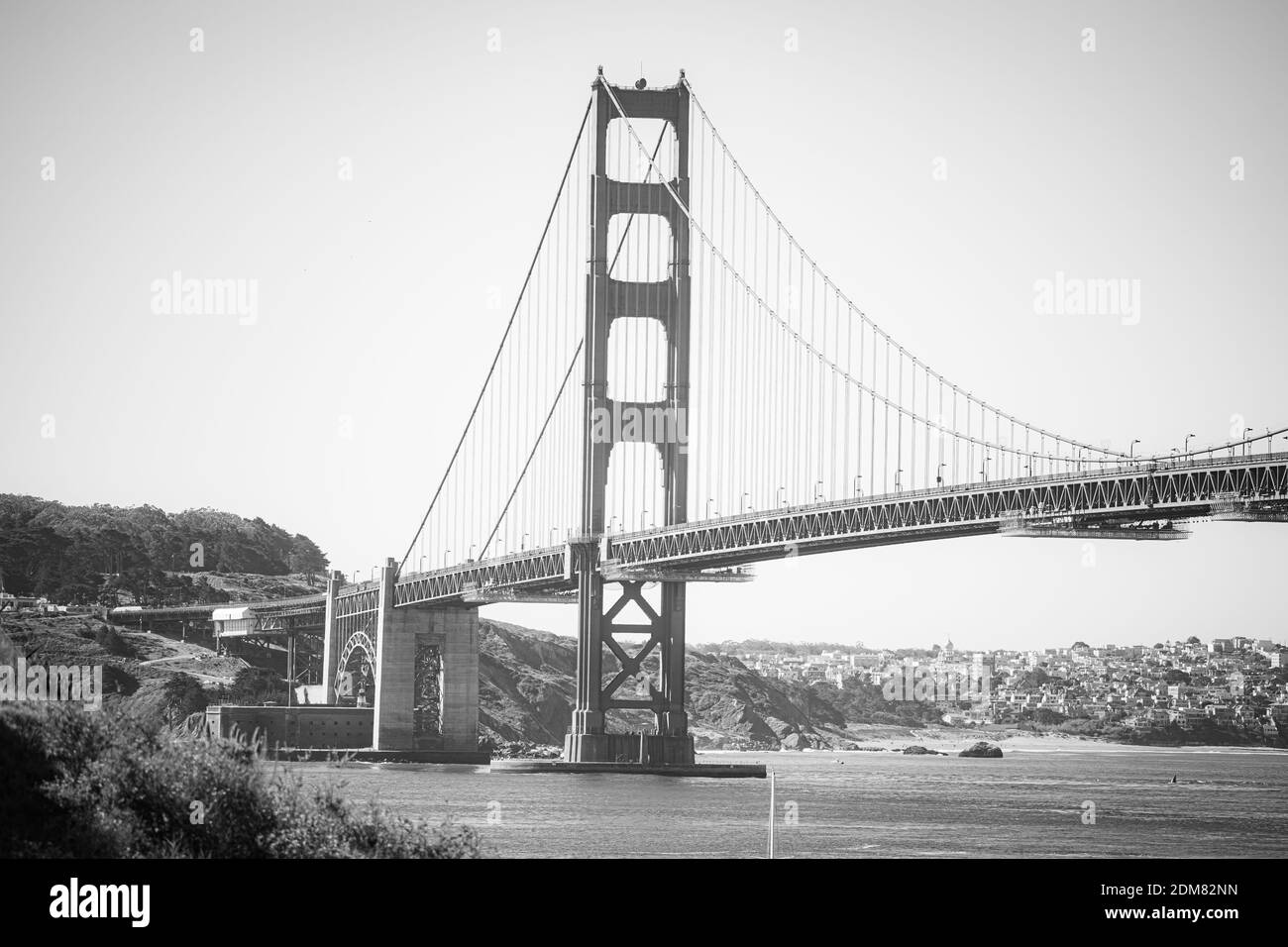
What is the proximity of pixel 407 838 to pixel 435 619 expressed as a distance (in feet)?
234

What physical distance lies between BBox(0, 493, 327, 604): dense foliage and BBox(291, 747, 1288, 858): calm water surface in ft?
184

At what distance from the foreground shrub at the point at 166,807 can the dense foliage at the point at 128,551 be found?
110 meters

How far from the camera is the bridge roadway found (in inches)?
2052

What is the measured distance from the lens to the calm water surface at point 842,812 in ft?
161

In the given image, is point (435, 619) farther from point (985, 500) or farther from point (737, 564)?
point (985, 500)

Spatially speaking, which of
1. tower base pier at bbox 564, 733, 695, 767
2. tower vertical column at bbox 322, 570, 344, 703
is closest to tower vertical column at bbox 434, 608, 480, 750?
tower vertical column at bbox 322, 570, 344, 703

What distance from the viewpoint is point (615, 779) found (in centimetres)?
7475

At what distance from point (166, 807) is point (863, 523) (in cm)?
4017

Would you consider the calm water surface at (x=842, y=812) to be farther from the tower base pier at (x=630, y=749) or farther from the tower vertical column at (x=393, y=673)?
the tower vertical column at (x=393, y=673)

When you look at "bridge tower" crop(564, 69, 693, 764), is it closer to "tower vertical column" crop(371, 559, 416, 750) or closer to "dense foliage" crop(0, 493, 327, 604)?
"tower vertical column" crop(371, 559, 416, 750)

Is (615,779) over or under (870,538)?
under

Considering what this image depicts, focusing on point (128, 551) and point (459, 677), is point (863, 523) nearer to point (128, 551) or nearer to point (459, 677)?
point (459, 677)

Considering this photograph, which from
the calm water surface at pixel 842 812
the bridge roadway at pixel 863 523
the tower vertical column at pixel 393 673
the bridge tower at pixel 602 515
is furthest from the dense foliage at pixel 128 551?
the bridge tower at pixel 602 515
